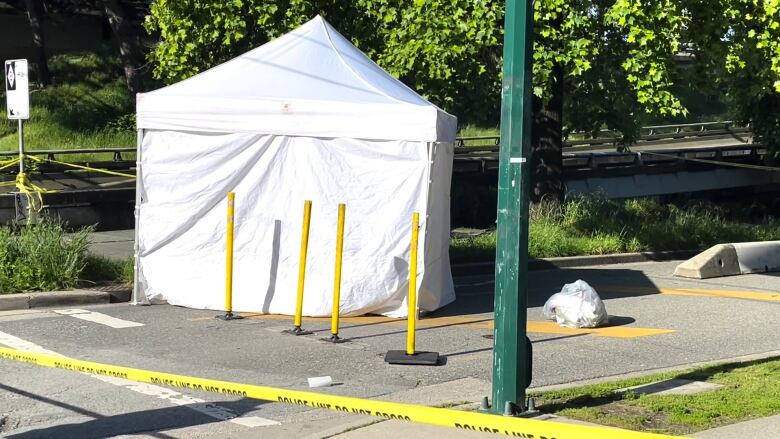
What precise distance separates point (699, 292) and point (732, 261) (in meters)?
2.47

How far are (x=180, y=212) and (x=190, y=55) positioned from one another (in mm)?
8010

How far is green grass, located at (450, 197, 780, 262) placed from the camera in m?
17.2

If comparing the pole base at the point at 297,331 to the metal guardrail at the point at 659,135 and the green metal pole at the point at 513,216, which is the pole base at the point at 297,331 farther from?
the metal guardrail at the point at 659,135

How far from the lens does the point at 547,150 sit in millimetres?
19531

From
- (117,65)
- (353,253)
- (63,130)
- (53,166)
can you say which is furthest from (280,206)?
(117,65)

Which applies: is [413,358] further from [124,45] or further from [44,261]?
[124,45]

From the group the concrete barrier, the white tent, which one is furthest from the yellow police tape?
the concrete barrier

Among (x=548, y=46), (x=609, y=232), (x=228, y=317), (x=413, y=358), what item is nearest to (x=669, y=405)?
(x=413, y=358)

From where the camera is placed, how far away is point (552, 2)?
52.2 feet

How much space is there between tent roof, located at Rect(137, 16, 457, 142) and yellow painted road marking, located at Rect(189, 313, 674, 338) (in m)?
2.02

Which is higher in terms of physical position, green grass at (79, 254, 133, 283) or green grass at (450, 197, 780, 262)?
green grass at (450, 197, 780, 262)

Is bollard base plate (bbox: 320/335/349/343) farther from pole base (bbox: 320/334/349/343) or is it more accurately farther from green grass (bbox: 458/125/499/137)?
green grass (bbox: 458/125/499/137)

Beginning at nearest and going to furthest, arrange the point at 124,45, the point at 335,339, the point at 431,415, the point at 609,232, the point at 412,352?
the point at 431,415 < the point at 412,352 < the point at 335,339 < the point at 609,232 < the point at 124,45

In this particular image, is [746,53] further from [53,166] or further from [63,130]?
[63,130]
